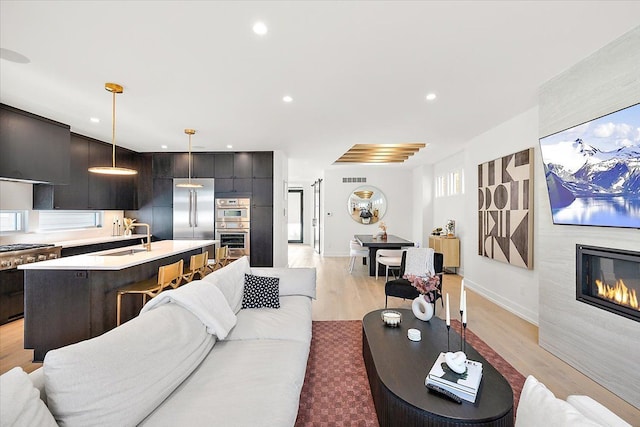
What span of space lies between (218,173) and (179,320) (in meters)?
4.89

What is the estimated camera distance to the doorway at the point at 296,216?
490 inches

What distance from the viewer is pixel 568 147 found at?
2.64 m

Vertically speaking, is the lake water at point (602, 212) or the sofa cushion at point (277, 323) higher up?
the lake water at point (602, 212)

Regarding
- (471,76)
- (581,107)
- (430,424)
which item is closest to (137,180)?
(471,76)

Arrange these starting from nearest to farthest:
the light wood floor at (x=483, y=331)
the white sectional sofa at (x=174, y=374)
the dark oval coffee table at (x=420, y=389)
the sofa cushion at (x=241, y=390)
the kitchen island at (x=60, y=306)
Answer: the white sectional sofa at (x=174, y=374) < the sofa cushion at (x=241, y=390) < the dark oval coffee table at (x=420, y=389) < the light wood floor at (x=483, y=331) < the kitchen island at (x=60, y=306)

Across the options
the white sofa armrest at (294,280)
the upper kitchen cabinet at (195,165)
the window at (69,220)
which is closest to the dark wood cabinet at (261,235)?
the upper kitchen cabinet at (195,165)

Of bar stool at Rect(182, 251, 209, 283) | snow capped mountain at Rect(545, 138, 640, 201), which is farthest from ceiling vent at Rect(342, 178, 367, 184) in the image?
snow capped mountain at Rect(545, 138, 640, 201)

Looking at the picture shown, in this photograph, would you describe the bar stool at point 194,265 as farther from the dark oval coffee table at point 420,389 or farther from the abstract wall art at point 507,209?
the abstract wall art at point 507,209

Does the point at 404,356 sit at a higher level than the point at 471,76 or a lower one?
lower

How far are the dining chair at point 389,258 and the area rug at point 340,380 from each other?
77.3 inches

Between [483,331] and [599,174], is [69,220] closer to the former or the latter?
[483,331]

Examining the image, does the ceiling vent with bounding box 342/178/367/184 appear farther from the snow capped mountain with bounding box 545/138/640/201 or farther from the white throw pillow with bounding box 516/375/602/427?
the white throw pillow with bounding box 516/375/602/427

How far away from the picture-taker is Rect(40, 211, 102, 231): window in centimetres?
481

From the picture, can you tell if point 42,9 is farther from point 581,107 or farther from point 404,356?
point 581,107
